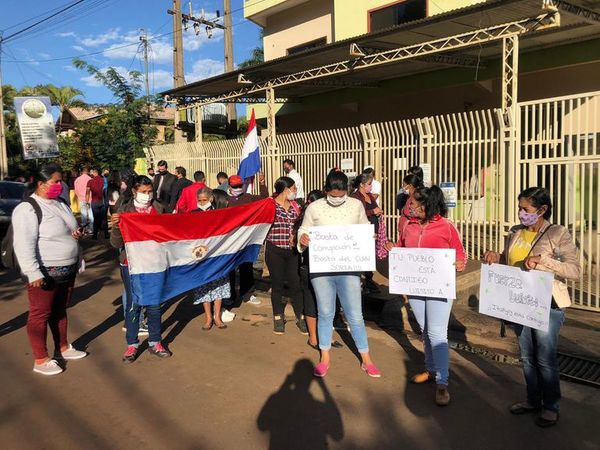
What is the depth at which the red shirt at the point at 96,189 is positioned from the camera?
1374cm

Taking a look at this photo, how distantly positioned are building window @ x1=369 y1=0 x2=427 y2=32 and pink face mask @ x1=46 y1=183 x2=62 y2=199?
1211cm

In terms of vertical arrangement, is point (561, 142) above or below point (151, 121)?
below

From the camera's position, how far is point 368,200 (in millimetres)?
7688

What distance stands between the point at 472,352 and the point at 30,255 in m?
4.56

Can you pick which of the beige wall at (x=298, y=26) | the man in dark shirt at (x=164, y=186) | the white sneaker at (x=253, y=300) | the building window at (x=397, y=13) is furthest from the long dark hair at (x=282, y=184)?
the beige wall at (x=298, y=26)

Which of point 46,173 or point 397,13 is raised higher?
point 397,13

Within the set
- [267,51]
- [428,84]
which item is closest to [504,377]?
[428,84]

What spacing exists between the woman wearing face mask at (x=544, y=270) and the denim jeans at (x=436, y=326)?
56 cm

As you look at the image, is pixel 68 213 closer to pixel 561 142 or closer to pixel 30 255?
pixel 30 255

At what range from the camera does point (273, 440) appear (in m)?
3.75

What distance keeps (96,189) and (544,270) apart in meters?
12.4

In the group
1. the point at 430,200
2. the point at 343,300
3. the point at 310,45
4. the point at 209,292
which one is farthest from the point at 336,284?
the point at 310,45

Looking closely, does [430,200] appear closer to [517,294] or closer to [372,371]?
[517,294]

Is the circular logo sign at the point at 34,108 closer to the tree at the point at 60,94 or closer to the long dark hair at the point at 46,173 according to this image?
the long dark hair at the point at 46,173
